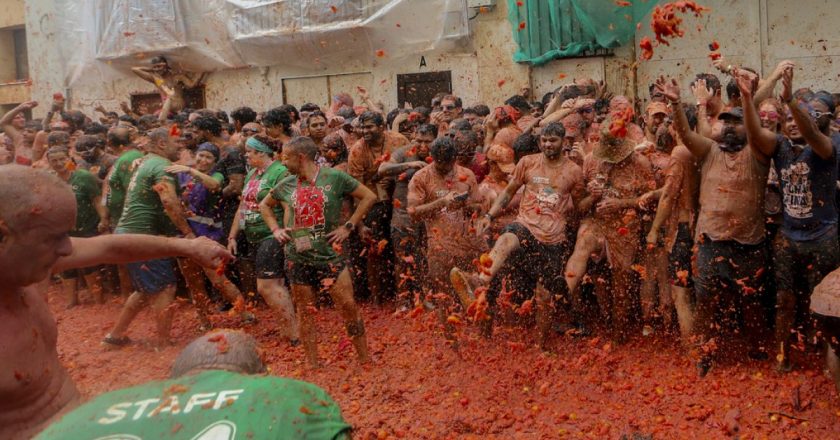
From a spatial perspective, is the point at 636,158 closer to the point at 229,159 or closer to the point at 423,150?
the point at 423,150

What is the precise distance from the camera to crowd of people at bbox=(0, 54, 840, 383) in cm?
610

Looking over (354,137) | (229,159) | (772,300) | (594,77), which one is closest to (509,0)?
(594,77)

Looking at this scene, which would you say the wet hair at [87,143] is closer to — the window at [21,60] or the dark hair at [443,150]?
the dark hair at [443,150]

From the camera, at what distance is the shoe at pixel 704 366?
248 inches

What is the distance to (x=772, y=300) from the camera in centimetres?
669

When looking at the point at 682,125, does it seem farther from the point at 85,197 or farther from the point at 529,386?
the point at 85,197

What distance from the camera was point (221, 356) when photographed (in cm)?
283

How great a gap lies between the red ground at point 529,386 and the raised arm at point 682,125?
1.84 meters

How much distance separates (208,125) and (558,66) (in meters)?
6.59

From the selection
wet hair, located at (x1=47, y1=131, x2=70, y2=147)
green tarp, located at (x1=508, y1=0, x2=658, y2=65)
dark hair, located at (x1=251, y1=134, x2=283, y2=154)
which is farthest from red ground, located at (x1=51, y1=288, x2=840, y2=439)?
green tarp, located at (x1=508, y1=0, x2=658, y2=65)

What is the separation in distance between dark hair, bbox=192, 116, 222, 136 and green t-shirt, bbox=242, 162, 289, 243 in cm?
195

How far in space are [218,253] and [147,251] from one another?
37 centimetres

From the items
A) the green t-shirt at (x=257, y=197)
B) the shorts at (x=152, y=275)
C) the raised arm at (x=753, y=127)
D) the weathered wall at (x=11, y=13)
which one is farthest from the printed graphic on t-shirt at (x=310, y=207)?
the weathered wall at (x=11, y=13)

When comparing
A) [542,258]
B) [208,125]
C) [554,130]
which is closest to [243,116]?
[208,125]
